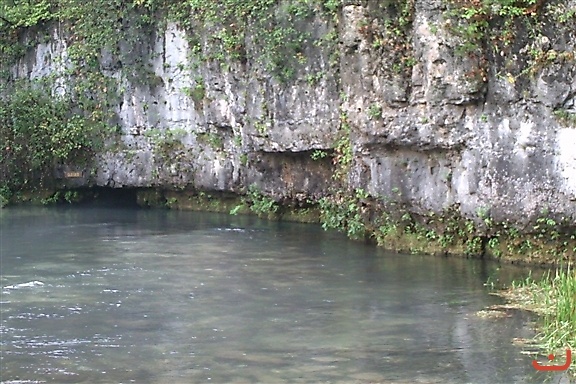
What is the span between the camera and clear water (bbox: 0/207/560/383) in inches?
339

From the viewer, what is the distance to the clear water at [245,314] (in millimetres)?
8602

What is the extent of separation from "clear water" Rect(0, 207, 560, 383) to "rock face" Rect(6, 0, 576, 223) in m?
1.24

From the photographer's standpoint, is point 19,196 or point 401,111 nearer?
point 401,111

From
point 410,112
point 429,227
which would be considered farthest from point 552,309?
point 410,112

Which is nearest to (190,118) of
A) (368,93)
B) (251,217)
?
(251,217)

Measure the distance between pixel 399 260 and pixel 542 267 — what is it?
7.07 ft

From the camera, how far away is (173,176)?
865 inches

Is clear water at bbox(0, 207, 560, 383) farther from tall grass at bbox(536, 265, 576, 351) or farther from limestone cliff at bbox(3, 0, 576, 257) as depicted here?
limestone cliff at bbox(3, 0, 576, 257)

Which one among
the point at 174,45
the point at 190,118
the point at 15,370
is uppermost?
the point at 174,45

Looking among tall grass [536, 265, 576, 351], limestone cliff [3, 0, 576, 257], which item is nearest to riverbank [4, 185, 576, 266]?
limestone cliff [3, 0, 576, 257]

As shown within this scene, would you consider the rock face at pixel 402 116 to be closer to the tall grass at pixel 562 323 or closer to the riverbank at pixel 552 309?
the riverbank at pixel 552 309

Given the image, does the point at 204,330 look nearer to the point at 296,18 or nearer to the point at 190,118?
the point at 296,18

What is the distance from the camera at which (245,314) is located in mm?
10828

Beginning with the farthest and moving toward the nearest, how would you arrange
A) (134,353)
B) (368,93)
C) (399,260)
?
(368,93) → (399,260) → (134,353)
